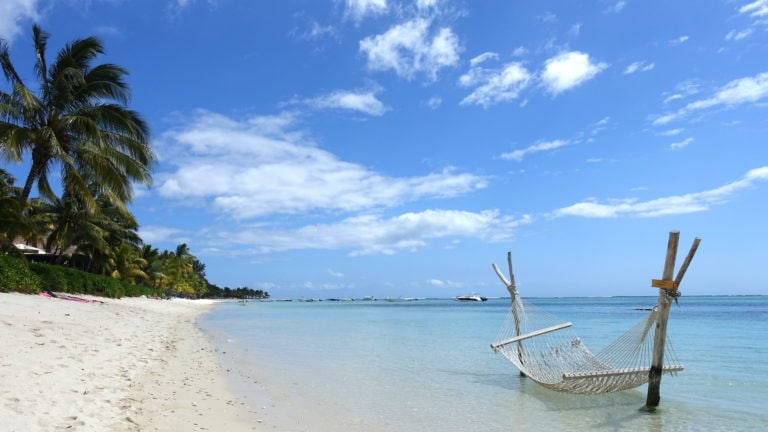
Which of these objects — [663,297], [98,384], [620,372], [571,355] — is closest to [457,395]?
[571,355]

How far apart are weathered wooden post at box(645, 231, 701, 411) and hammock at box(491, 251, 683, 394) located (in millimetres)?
67

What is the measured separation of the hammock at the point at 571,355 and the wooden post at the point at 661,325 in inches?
2.6

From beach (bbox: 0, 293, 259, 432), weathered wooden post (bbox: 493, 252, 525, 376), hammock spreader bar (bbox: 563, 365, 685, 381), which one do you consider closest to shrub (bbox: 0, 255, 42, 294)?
beach (bbox: 0, 293, 259, 432)

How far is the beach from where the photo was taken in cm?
437

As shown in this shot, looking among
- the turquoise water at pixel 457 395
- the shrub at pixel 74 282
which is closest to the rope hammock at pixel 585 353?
the turquoise water at pixel 457 395

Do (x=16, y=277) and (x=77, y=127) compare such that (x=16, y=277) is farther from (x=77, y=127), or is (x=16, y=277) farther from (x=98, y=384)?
(x=98, y=384)

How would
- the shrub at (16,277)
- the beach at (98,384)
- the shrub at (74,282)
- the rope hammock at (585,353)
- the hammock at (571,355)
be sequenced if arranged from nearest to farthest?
the beach at (98,384)
the rope hammock at (585,353)
the hammock at (571,355)
the shrub at (16,277)
the shrub at (74,282)

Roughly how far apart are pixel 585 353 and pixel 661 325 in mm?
2047

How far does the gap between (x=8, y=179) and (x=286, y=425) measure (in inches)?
1011

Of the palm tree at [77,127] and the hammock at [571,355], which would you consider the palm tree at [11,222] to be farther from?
the hammock at [571,355]

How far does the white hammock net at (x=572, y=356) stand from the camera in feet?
23.1

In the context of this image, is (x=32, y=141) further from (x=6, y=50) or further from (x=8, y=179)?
(x=8, y=179)

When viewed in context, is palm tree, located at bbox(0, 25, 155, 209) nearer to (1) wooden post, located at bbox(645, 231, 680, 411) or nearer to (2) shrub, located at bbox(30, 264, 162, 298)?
(2) shrub, located at bbox(30, 264, 162, 298)

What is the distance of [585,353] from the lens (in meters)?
8.60
